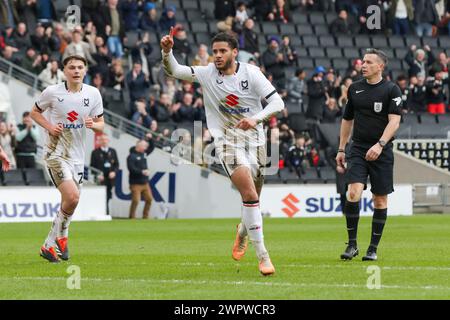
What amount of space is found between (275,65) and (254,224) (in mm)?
23678

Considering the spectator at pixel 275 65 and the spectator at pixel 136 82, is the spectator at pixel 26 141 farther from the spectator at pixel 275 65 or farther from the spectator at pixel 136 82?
the spectator at pixel 275 65

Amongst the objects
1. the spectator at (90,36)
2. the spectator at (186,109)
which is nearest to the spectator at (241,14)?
the spectator at (186,109)

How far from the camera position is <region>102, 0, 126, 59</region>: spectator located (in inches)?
1330

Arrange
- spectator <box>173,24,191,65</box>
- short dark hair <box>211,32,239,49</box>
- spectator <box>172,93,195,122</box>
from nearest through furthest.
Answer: short dark hair <box>211,32,239,49</box>
spectator <box>172,93,195,122</box>
spectator <box>173,24,191,65</box>

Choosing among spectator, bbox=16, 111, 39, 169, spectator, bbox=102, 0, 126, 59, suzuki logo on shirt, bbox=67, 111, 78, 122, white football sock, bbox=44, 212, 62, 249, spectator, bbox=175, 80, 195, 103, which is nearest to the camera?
white football sock, bbox=44, 212, 62, 249

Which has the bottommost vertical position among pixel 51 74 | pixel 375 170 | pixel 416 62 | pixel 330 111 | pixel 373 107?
pixel 375 170

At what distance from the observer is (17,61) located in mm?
32125

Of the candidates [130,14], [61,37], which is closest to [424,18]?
[130,14]

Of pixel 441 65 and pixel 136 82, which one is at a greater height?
pixel 441 65

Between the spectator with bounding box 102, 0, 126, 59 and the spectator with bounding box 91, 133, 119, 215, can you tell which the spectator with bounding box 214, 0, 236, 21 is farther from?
the spectator with bounding box 91, 133, 119, 215

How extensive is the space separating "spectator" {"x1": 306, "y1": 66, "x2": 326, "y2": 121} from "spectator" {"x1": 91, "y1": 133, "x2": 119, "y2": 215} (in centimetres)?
700

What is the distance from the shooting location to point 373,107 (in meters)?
14.3

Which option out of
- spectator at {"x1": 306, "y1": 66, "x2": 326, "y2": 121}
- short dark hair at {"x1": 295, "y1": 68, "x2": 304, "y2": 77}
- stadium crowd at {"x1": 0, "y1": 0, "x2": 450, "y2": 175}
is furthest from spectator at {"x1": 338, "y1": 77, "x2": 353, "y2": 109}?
short dark hair at {"x1": 295, "y1": 68, "x2": 304, "y2": 77}

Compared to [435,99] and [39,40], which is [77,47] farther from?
[435,99]
